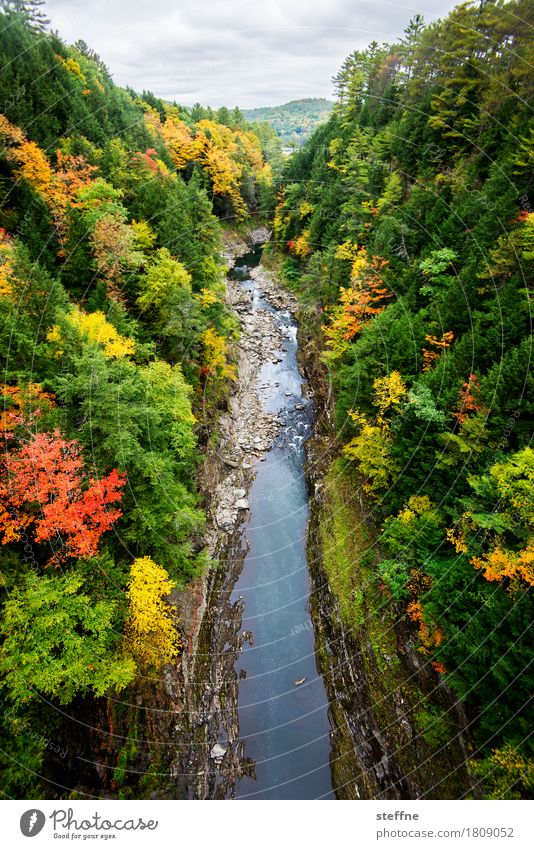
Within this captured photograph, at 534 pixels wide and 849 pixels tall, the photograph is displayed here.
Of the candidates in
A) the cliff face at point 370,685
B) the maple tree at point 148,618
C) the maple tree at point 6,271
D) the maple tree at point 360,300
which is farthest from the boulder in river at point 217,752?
the maple tree at point 360,300

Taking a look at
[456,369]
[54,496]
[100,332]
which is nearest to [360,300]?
[456,369]

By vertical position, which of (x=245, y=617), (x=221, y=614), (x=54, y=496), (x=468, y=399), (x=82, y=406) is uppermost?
(x=82, y=406)

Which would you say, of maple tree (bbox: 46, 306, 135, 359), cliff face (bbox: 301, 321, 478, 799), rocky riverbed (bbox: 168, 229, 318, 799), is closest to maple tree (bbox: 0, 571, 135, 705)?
rocky riverbed (bbox: 168, 229, 318, 799)

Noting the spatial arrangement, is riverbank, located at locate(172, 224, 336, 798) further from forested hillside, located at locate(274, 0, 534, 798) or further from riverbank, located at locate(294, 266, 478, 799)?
forested hillside, located at locate(274, 0, 534, 798)

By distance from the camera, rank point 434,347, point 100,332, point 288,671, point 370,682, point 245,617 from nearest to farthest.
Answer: point 370,682, point 100,332, point 288,671, point 434,347, point 245,617

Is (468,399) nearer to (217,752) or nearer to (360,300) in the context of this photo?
(360,300)

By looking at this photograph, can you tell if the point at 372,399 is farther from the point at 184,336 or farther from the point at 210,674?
the point at 210,674
